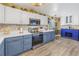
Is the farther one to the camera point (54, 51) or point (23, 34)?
point (54, 51)

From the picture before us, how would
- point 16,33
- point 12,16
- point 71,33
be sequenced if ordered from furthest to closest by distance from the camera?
point 71,33 → point 16,33 → point 12,16

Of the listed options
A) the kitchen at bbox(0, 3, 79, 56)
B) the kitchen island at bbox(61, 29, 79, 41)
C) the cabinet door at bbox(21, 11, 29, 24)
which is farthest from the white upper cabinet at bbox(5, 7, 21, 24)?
the kitchen island at bbox(61, 29, 79, 41)

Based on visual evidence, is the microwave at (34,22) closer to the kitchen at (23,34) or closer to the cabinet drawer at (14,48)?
the kitchen at (23,34)

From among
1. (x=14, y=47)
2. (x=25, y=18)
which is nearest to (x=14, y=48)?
(x=14, y=47)

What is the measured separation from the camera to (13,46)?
11.4ft

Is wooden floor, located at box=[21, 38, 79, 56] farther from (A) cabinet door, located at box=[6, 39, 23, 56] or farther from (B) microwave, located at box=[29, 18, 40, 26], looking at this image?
(B) microwave, located at box=[29, 18, 40, 26]

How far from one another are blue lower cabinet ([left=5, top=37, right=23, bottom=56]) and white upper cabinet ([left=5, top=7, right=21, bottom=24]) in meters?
0.68

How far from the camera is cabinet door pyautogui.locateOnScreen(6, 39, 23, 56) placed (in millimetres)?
3291

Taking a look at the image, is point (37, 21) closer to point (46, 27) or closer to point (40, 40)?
point (40, 40)

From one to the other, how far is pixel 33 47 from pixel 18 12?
4.99ft

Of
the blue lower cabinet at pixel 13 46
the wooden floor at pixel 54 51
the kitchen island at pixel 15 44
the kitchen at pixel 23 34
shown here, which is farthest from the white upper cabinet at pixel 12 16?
the wooden floor at pixel 54 51

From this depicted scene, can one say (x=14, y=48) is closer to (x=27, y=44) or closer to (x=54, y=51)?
(x=27, y=44)

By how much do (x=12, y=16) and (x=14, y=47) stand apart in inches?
42.8

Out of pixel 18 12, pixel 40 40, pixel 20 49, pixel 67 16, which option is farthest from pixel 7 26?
pixel 67 16
